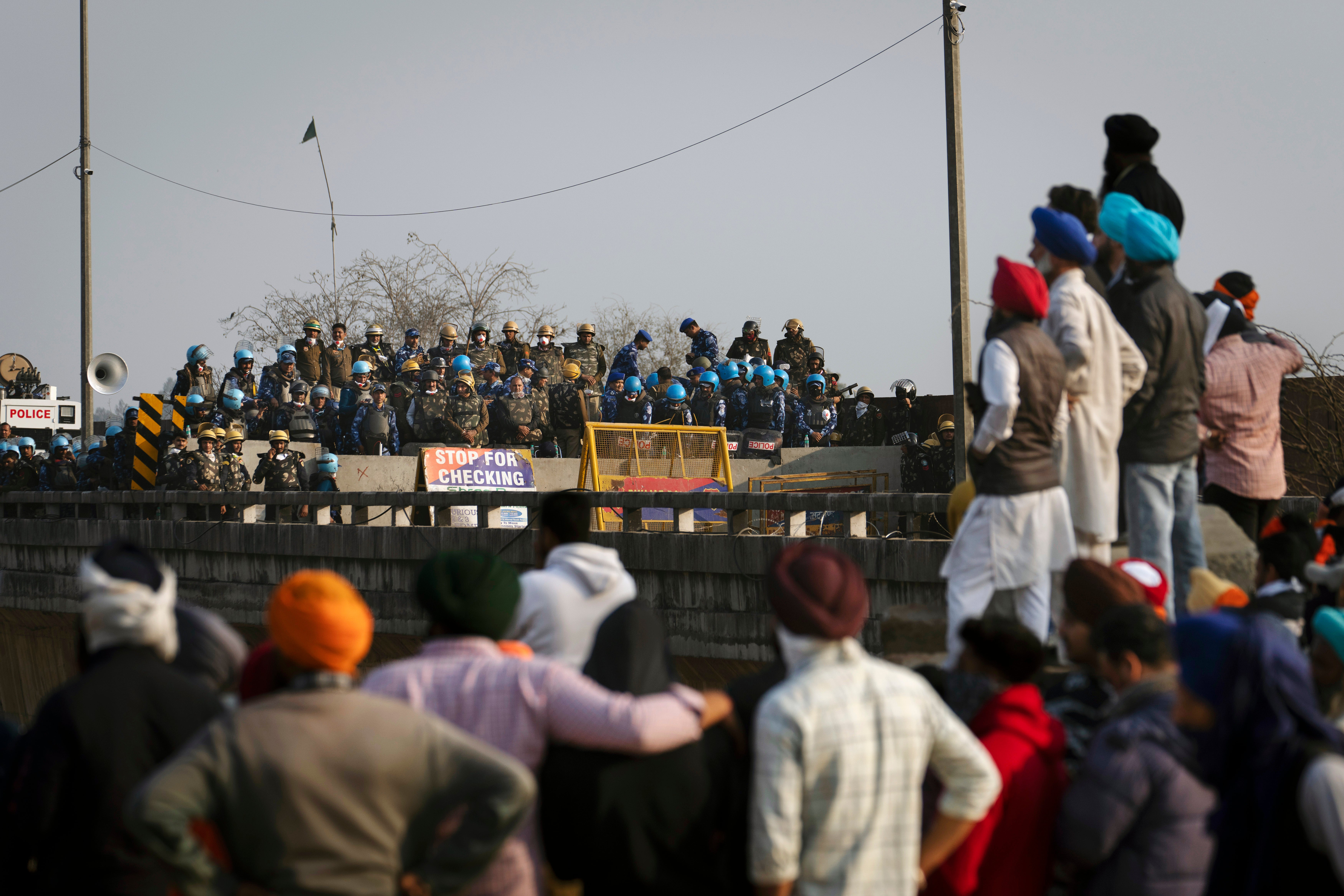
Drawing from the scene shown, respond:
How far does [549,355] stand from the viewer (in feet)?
78.7

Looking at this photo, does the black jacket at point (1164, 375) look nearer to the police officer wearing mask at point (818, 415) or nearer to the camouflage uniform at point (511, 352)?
the police officer wearing mask at point (818, 415)

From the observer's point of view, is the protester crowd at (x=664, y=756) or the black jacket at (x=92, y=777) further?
the black jacket at (x=92, y=777)

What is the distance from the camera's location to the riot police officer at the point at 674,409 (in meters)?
21.8

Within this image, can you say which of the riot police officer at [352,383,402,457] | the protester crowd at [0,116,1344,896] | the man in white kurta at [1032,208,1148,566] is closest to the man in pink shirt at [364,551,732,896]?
the protester crowd at [0,116,1344,896]

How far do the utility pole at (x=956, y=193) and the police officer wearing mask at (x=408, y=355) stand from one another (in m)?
9.39

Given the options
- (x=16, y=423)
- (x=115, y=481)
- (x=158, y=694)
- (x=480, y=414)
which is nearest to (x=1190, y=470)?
(x=158, y=694)

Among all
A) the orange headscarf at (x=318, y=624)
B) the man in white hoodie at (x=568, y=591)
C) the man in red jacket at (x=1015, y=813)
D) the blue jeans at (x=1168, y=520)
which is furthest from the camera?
the blue jeans at (x=1168, y=520)

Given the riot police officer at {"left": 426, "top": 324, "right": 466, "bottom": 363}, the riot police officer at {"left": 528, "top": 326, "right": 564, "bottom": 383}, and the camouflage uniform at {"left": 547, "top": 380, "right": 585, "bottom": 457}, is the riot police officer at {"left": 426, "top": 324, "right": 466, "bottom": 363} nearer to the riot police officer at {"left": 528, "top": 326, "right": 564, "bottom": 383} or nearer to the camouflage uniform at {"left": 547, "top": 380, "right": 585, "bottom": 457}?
the riot police officer at {"left": 528, "top": 326, "right": 564, "bottom": 383}

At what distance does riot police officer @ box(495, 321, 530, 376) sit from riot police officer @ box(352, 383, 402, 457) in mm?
2793

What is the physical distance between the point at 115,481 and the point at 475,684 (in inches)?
867

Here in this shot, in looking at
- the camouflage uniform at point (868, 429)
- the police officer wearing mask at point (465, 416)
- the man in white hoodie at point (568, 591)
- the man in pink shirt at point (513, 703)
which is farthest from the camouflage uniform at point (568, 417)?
the man in pink shirt at point (513, 703)

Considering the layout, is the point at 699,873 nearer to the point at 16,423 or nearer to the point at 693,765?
the point at 693,765

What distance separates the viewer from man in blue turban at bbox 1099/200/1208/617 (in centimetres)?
667

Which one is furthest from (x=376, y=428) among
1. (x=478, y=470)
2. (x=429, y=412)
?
(x=478, y=470)
